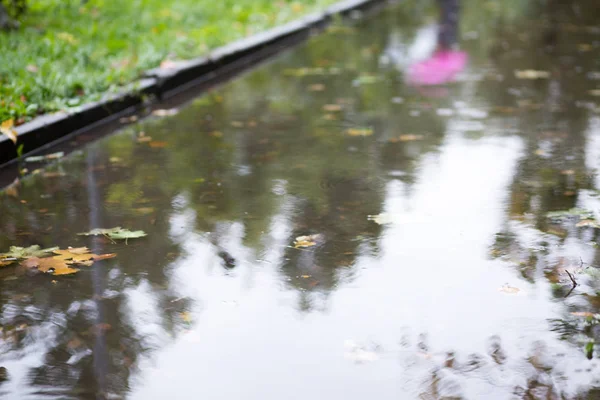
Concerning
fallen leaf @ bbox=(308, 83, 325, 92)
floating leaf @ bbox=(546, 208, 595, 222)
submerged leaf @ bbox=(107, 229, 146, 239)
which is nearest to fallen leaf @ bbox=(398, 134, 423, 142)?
floating leaf @ bbox=(546, 208, 595, 222)

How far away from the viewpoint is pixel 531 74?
918cm

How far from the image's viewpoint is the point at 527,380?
2.99m

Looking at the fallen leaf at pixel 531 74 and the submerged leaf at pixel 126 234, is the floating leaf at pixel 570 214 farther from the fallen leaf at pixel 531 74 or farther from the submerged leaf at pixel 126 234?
the fallen leaf at pixel 531 74

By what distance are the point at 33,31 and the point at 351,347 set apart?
26.8ft

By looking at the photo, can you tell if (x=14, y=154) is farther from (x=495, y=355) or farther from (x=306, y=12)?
(x=306, y=12)

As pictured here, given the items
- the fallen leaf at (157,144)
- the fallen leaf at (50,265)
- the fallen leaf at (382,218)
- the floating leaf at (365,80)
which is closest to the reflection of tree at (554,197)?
the fallen leaf at (382,218)

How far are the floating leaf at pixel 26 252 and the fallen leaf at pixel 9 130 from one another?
183 cm

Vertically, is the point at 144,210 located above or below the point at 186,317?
below

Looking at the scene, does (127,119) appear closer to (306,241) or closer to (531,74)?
(306,241)

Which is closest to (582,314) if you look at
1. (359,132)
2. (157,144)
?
(359,132)

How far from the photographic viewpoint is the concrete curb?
20.9 feet

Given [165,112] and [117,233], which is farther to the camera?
[165,112]

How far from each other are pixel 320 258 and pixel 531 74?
5.85m

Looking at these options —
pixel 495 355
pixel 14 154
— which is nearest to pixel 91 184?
pixel 14 154
